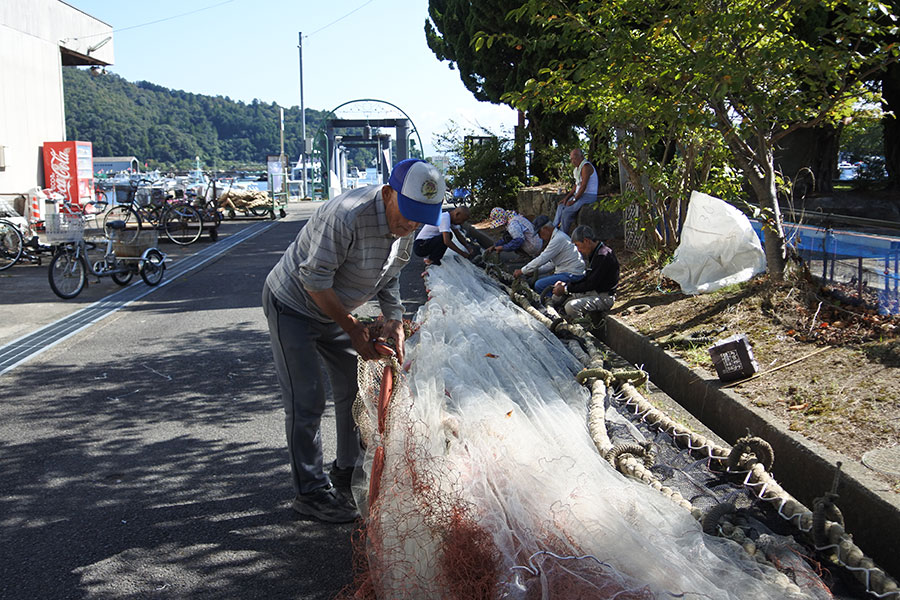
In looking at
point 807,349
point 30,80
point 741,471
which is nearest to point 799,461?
point 741,471

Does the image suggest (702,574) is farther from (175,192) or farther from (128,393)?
(175,192)

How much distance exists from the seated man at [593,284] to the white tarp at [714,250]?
65 cm

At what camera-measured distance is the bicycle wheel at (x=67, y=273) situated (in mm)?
10977

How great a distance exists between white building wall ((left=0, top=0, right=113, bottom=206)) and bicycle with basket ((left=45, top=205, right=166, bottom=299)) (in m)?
10.8

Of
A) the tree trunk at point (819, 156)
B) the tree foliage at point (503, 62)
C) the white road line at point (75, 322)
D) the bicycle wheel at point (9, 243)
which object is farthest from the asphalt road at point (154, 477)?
the tree trunk at point (819, 156)

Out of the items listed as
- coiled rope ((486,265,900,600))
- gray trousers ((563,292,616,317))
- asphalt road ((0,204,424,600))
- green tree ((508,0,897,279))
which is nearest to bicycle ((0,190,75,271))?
asphalt road ((0,204,424,600))

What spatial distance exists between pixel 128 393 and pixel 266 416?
1.43 m

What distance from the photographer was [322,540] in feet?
12.7

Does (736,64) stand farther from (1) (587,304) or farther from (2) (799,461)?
(2) (799,461)

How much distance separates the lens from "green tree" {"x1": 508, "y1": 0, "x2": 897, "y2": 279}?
21.0 ft

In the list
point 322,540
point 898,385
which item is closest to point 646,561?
point 322,540

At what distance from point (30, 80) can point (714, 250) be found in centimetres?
2325

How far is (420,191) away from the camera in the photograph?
3.45m

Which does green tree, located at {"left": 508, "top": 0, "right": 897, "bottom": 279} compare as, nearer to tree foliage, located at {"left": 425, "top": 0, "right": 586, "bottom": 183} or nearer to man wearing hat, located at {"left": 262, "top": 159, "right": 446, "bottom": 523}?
man wearing hat, located at {"left": 262, "top": 159, "right": 446, "bottom": 523}
